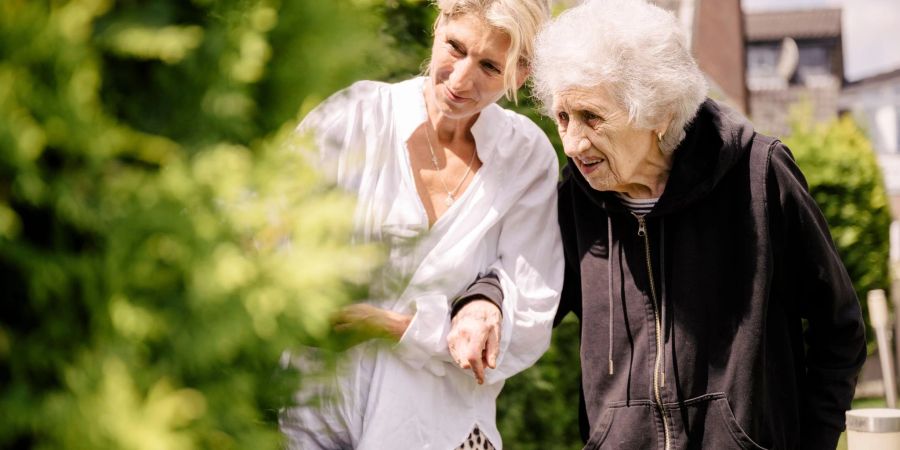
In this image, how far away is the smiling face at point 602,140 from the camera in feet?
10.1

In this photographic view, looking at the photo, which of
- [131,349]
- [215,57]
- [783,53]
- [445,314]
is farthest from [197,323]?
[783,53]

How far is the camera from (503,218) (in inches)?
126

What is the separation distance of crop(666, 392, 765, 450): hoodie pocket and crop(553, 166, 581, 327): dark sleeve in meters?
0.51

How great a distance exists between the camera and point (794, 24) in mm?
56750

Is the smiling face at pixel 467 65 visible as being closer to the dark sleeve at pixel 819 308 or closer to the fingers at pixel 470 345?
the fingers at pixel 470 345

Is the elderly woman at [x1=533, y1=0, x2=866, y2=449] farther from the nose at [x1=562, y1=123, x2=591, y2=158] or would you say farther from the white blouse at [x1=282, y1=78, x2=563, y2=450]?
the white blouse at [x1=282, y1=78, x2=563, y2=450]

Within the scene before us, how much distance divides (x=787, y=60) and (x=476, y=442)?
50.2 metres

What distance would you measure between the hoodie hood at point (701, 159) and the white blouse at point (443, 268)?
240mm

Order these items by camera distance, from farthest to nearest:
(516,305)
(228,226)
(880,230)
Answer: (880,230) → (516,305) → (228,226)

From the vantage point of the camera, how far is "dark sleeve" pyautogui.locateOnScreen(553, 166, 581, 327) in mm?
3432

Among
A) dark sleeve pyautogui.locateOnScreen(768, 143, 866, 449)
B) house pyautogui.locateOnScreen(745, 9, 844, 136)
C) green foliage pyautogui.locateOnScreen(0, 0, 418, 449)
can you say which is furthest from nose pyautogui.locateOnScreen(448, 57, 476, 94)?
house pyautogui.locateOnScreen(745, 9, 844, 136)

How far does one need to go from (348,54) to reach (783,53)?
5545cm

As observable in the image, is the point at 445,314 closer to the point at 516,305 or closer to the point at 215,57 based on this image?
the point at 516,305

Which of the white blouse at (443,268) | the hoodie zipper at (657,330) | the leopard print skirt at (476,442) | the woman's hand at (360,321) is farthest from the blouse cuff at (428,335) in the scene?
the woman's hand at (360,321)
